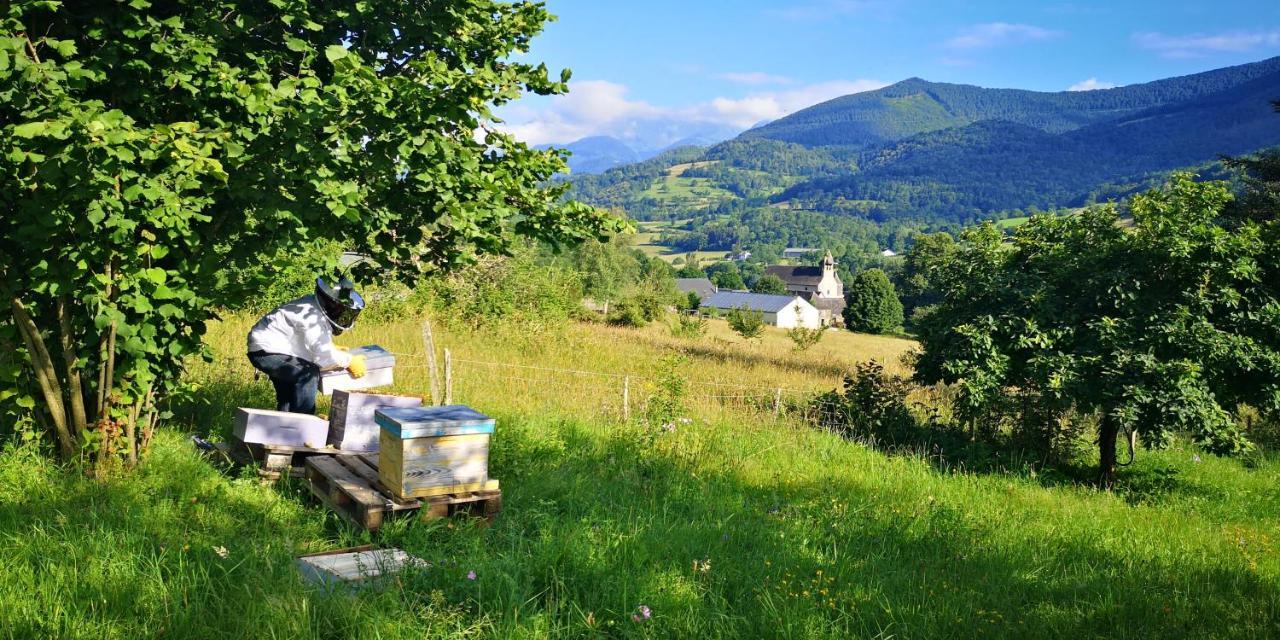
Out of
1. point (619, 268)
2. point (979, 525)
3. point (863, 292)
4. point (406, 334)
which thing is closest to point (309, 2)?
point (979, 525)

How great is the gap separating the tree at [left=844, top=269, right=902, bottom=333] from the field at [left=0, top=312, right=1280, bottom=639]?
6996cm

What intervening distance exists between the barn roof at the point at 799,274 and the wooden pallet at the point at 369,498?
152717 mm

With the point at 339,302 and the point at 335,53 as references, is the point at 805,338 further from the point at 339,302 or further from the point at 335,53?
the point at 335,53

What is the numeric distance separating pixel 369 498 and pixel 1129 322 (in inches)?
399

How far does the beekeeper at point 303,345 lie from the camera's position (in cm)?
705

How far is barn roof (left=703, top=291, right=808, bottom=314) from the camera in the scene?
106 meters

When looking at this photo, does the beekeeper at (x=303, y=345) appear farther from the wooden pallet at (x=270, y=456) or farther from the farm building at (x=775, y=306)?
the farm building at (x=775, y=306)

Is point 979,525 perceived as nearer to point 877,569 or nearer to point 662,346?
point 877,569

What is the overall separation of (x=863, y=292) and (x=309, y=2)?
77055 millimetres

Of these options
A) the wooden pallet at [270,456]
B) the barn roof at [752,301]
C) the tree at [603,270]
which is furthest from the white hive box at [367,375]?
the barn roof at [752,301]

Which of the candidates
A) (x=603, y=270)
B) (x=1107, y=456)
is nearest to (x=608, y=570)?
(x=1107, y=456)

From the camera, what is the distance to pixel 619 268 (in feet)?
215

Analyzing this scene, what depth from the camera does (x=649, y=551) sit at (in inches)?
215

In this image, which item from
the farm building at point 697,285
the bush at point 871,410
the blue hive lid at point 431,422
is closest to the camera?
the blue hive lid at point 431,422
